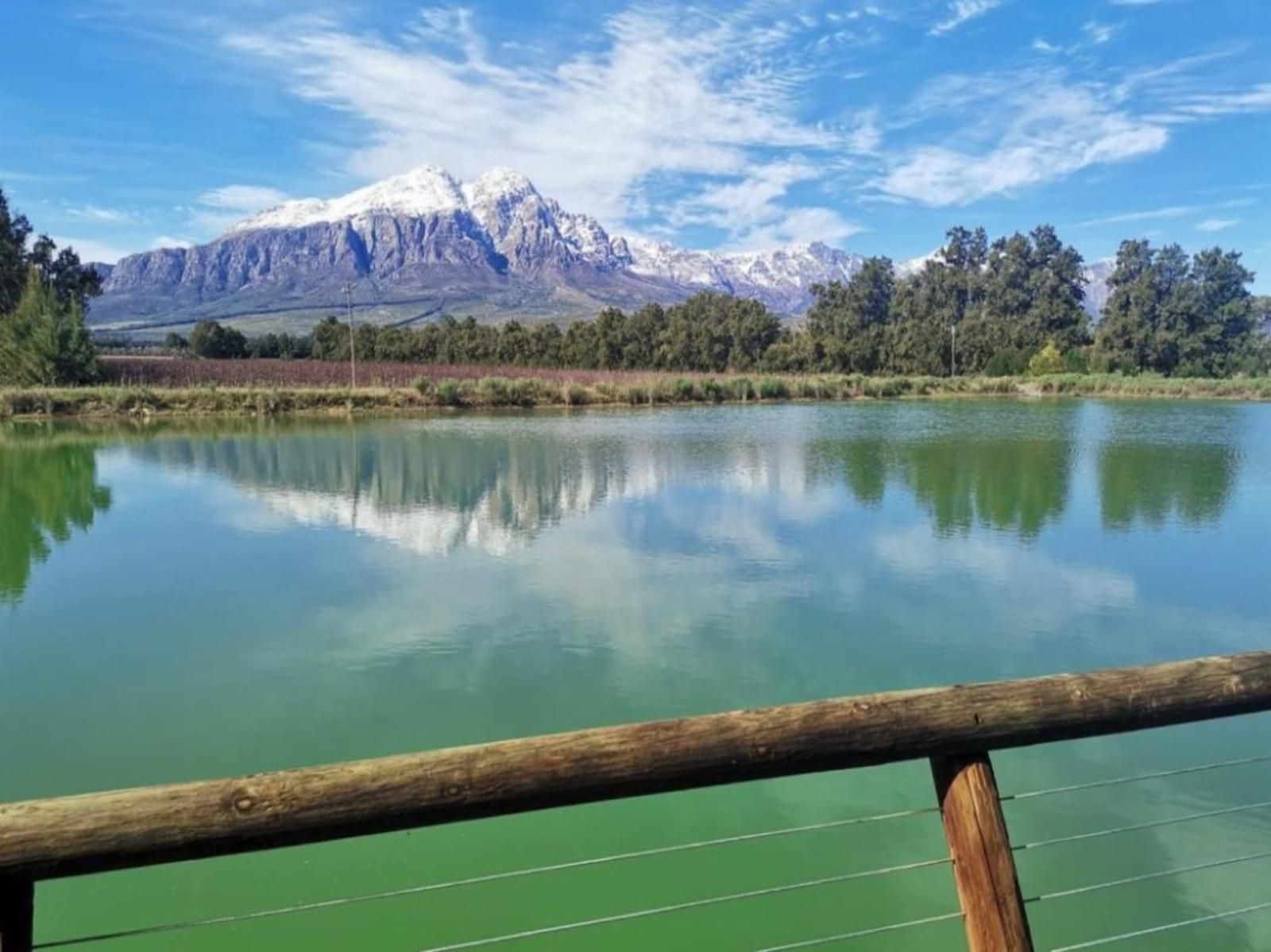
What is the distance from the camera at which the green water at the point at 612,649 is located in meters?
3.60

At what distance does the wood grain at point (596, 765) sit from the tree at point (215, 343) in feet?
202

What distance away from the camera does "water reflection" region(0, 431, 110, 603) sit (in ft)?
31.2

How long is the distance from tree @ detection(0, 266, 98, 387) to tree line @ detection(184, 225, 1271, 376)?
63.3 feet

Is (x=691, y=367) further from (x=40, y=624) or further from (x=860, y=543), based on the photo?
(x=40, y=624)

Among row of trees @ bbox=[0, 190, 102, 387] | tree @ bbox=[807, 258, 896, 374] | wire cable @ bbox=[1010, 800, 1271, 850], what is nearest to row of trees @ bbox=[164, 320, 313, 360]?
row of trees @ bbox=[0, 190, 102, 387]

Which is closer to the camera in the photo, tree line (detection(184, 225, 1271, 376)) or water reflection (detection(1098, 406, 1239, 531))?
water reflection (detection(1098, 406, 1239, 531))

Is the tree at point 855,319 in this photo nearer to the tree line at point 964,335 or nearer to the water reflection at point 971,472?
the tree line at point 964,335

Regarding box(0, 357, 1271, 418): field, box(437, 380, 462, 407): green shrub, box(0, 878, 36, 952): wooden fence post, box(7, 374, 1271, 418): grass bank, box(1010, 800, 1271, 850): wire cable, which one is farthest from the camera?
box(437, 380, 462, 407): green shrub

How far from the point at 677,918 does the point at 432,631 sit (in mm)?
3854

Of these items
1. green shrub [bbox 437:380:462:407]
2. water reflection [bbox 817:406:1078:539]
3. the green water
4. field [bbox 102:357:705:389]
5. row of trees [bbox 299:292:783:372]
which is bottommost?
the green water

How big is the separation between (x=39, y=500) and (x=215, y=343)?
50.7 metres

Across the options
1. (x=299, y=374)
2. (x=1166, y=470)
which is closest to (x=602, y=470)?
(x=1166, y=470)

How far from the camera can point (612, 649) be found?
6.43 meters

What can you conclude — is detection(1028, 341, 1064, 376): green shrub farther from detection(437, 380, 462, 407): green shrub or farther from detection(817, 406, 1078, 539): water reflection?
detection(437, 380, 462, 407): green shrub
